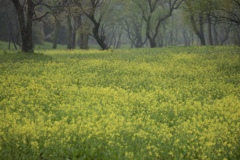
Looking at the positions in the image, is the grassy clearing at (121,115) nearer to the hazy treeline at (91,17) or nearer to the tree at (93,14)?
the hazy treeline at (91,17)

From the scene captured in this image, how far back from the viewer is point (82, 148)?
8.03 m

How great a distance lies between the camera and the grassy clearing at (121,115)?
26.4 feet

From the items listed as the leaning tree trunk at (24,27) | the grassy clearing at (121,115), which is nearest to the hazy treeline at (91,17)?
the leaning tree trunk at (24,27)

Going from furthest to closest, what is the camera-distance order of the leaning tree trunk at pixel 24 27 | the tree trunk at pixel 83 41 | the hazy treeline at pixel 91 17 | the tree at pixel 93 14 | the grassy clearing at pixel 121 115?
the tree trunk at pixel 83 41 → the tree at pixel 93 14 → the hazy treeline at pixel 91 17 → the leaning tree trunk at pixel 24 27 → the grassy clearing at pixel 121 115

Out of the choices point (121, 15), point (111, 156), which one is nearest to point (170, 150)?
point (111, 156)

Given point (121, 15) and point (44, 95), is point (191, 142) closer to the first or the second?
point (44, 95)

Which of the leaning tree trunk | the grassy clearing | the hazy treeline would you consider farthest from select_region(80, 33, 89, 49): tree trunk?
the grassy clearing

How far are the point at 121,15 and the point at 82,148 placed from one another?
67249 mm

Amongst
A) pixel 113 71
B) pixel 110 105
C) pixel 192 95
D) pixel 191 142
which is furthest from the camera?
pixel 113 71

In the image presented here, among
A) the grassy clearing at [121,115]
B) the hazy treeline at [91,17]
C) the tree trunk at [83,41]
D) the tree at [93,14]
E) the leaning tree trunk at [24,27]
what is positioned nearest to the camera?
the grassy clearing at [121,115]

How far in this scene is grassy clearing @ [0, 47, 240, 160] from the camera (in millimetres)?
8047

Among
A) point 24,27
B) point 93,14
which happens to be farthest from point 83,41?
point 24,27

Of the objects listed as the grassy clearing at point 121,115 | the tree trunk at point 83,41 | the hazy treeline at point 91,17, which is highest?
the hazy treeline at point 91,17

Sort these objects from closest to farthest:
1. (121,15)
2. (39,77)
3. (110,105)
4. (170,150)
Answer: (170,150) → (110,105) → (39,77) → (121,15)
